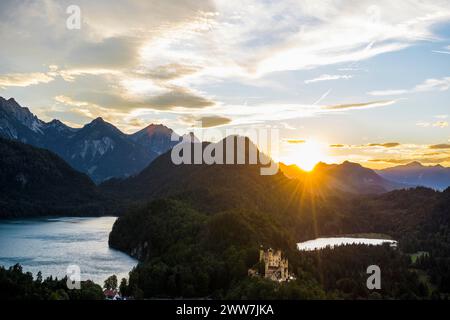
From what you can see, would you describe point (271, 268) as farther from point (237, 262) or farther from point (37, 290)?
point (37, 290)

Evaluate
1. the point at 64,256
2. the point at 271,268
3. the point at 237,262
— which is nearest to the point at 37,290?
the point at 237,262

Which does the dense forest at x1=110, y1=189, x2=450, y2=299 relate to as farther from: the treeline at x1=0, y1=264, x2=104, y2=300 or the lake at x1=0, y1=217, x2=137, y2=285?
the treeline at x1=0, y1=264, x2=104, y2=300

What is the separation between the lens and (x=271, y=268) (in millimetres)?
96688

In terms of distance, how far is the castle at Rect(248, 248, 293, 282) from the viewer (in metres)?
88.1

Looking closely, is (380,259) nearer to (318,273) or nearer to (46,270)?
(318,273)

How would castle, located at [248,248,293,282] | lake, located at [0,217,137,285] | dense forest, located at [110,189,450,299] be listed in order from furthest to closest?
lake, located at [0,217,137,285], dense forest, located at [110,189,450,299], castle, located at [248,248,293,282]

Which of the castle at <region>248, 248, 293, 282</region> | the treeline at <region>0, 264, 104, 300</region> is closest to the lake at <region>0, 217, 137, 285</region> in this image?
the treeline at <region>0, 264, 104, 300</region>

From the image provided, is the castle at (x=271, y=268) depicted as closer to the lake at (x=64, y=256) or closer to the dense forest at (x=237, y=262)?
the dense forest at (x=237, y=262)

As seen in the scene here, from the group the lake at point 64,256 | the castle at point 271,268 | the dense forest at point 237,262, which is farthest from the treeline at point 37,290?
the lake at point 64,256

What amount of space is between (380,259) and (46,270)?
106 metres

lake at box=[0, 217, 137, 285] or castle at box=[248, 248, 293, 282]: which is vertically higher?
castle at box=[248, 248, 293, 282]

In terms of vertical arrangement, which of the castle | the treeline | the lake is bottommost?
the lake

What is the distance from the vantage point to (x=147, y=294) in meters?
96.1
